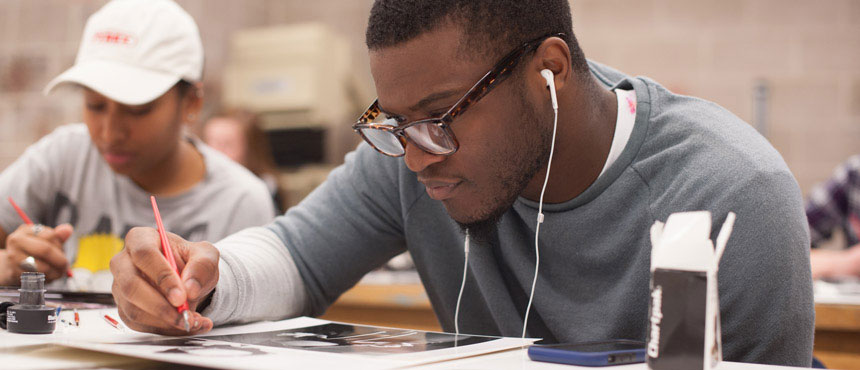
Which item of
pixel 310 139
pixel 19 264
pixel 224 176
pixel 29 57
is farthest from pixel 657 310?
pixel 310 139

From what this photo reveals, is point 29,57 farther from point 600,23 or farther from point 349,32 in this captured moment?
point 600,23

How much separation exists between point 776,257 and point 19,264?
1137 millimetres

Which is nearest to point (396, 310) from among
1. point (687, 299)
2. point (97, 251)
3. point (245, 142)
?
point (97, 251)

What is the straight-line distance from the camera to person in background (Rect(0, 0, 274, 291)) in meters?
1.64

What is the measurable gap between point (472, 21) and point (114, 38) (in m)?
0.99

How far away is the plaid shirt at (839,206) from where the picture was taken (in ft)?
8.66

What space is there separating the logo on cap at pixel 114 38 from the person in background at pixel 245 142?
84.2 inches

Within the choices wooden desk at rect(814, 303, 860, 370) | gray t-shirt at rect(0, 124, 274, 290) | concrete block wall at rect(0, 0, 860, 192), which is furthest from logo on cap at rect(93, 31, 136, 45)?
concrete block wall at rect(0, 0, 860, 192)

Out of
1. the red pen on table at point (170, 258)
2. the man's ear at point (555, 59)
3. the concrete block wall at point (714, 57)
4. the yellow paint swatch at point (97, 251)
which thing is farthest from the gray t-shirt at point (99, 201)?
the concrete block wall at point (714, 57)

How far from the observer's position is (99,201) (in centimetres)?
177

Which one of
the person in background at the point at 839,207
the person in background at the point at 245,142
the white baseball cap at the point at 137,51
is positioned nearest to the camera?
the white baseball cap at the point at 137,51

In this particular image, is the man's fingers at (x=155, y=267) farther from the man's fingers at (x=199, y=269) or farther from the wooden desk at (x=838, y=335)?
the wooden desk at (x=838, y=335)

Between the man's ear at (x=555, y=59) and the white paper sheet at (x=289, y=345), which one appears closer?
the white paper sheet at (x=289, y=345)

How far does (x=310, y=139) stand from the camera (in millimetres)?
4277
